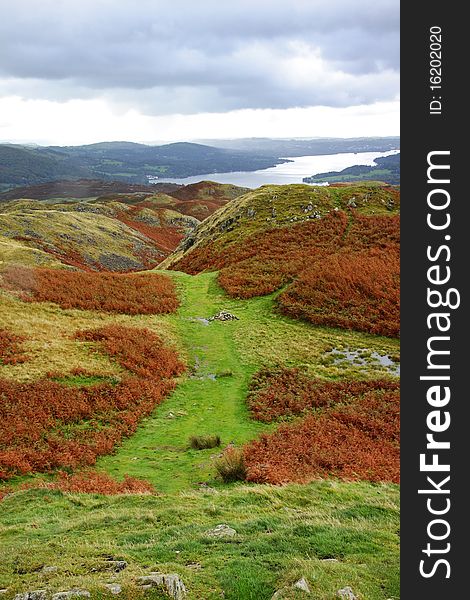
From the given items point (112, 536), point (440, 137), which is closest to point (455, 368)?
point (440, 137)

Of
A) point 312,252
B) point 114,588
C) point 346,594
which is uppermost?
point 312,252

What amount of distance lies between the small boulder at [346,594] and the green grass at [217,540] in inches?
5.3

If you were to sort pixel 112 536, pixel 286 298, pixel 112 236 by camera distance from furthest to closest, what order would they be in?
pixel 112 236 < pixel 286 298 < pixel 112 536

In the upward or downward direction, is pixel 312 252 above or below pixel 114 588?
above

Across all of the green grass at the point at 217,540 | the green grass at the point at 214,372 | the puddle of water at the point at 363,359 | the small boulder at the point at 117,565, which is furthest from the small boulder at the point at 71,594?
the puddle of water at the point at 363,359

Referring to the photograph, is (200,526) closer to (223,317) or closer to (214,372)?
(214,372)

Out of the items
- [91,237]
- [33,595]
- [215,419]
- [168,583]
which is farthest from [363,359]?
[91,237]

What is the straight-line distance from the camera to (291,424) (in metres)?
20.5

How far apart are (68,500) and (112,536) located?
441 cm

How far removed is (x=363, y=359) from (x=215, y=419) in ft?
38.9

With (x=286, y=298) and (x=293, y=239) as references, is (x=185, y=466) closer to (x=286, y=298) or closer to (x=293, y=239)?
(x=286, y=298)

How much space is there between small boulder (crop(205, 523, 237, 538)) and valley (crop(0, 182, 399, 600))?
115 millimetres

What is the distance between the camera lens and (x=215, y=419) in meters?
21.5

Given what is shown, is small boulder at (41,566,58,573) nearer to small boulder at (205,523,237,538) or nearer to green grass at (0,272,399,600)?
green grass at (0,272,399,600)
